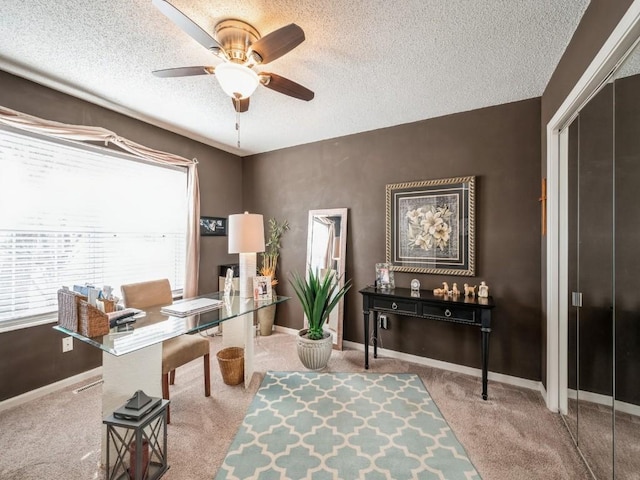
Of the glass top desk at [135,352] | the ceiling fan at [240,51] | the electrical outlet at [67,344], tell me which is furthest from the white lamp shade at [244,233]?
the electrical outlet at [67,344]

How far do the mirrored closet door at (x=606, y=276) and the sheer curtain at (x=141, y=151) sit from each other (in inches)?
140

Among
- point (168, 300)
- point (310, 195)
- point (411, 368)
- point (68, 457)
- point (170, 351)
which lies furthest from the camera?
point (310, 195)

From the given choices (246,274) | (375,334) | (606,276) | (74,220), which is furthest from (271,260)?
(606,276)

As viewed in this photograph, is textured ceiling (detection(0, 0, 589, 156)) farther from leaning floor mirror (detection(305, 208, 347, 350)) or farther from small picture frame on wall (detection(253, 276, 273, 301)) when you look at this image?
small picture frame on wall (detection(253, 276, 273, 301))

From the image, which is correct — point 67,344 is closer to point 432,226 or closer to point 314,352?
point 314,352

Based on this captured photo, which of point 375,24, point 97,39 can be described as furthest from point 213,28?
point 375,24

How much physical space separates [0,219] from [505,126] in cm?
420

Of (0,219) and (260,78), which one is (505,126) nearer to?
(260,78)

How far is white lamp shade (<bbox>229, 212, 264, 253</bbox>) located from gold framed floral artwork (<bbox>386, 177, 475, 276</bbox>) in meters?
1.49

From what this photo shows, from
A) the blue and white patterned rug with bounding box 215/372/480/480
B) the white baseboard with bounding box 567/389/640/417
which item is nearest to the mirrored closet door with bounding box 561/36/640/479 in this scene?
the white baseboard with bounding box 567/389/640/417

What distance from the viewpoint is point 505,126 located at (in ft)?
8.89

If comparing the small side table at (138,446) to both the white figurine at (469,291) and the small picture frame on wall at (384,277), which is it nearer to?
the small picture frame on wall at (384,277)

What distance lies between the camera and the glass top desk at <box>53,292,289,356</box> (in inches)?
62.4

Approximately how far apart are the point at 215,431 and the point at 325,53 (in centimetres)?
265
